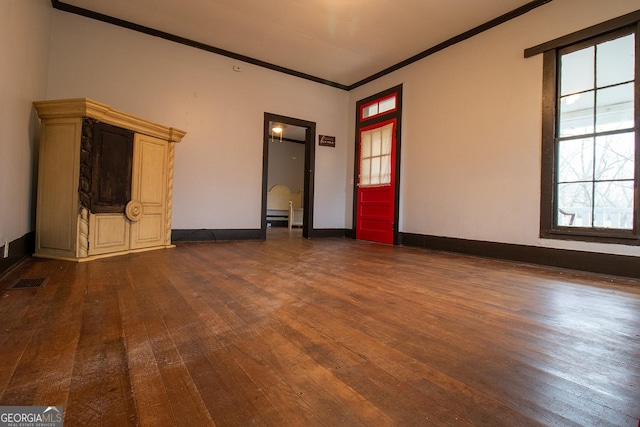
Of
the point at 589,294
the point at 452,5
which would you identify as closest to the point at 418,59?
the point at 452,5

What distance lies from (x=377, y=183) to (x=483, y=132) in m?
1.96

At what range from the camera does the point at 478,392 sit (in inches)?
36.5

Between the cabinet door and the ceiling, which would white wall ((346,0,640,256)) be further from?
the cabinet door

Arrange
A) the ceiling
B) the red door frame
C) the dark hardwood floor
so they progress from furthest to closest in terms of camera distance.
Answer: the red door frame → the ceiling → the dark hardwood floor

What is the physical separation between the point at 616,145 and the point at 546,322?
2434 millimetres

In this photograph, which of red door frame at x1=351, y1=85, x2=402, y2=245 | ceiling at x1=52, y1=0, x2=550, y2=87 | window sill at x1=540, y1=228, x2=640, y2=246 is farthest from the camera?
red door frame at x1=351, y1=85, x2=402, y2=245

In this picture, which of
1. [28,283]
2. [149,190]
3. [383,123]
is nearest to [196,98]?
[149,190]

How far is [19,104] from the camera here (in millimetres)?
2588

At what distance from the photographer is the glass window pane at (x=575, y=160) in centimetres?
307

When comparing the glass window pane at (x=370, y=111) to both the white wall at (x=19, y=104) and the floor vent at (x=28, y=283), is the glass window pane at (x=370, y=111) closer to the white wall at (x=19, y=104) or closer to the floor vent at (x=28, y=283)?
the white wall at (x=19, y=104)

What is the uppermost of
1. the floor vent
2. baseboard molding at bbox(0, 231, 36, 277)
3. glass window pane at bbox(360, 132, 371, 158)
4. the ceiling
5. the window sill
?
the ceiling

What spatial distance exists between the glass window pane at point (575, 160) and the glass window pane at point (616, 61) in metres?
0.58

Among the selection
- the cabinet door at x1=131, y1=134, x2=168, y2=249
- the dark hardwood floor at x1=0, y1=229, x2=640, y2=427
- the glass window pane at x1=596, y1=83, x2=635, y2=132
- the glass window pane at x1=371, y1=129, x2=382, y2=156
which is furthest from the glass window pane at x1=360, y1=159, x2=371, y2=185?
the dark hardwood floor at x1=0, y1=229, x2=640, y2=427

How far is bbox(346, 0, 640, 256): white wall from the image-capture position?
3.38 meters
